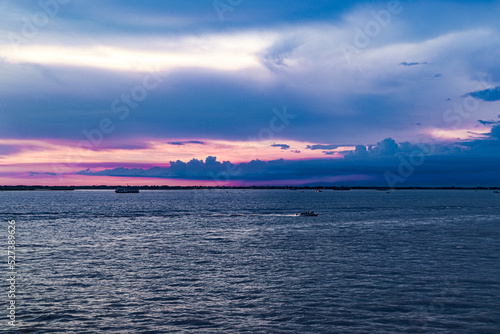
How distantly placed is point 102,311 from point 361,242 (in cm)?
5055

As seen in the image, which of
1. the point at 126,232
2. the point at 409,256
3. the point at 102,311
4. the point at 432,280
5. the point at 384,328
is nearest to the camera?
the point at 384,328

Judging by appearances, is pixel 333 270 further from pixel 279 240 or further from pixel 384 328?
pixel 279 240

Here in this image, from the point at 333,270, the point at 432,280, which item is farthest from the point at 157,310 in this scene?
the point at 432,280

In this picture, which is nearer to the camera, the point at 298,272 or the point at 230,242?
the point at 298,272

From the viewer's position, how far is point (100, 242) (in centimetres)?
7206

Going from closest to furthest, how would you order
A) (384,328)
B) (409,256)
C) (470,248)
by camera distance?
(384,328), (409,256), (470,248)

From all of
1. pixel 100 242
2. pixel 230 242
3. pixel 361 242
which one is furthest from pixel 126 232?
pixel 361 242

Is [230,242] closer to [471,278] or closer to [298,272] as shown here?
[298,272]

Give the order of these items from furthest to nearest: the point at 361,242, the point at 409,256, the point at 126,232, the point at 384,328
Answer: the point at 126,232 < the point at 361,242 < the point at 409,256 < the point at 384,328

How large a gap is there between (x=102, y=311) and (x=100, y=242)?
43084 millimetres

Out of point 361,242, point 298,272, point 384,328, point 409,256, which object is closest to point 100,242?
point 298,272

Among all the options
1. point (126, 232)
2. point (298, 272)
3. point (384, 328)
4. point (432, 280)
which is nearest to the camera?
point (384, 328)

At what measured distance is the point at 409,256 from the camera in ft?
185

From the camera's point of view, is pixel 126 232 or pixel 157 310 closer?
pixel 157 310
